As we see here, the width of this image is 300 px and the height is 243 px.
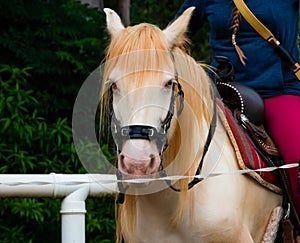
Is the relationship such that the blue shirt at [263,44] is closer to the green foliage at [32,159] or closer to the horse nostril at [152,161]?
the horse nostril at [152,161]

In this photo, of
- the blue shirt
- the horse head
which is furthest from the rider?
the horse head

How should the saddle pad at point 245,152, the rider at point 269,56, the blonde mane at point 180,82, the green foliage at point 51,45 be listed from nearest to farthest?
the blonde mane at point 180,82, the saddle pad at point 245,152, the rider at point 269,56, the green foliage at point 51,45

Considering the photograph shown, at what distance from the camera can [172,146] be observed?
529cm

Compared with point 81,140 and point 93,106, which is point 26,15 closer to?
point 93,106

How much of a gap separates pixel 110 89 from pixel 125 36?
0.85ft

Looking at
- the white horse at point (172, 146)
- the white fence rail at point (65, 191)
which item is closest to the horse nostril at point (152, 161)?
the white horse at point (172, 146)

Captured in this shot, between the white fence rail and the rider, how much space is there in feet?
3.27

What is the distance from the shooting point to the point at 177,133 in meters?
5.28

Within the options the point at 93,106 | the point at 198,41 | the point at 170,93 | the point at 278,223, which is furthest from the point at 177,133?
the point at 198,41

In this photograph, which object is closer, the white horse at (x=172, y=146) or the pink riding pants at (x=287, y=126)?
the white horse at (x=172, y=146)

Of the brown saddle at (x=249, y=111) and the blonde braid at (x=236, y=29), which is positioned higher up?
the blonde braid at (x=236, y=29)

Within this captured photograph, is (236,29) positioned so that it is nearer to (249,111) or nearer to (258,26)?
(258,26)

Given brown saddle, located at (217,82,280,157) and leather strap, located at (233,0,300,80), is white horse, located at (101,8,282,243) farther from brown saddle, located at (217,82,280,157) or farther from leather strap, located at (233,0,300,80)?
leather strap, located at (233,0,300,80)

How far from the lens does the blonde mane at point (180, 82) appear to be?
5.11 metres
